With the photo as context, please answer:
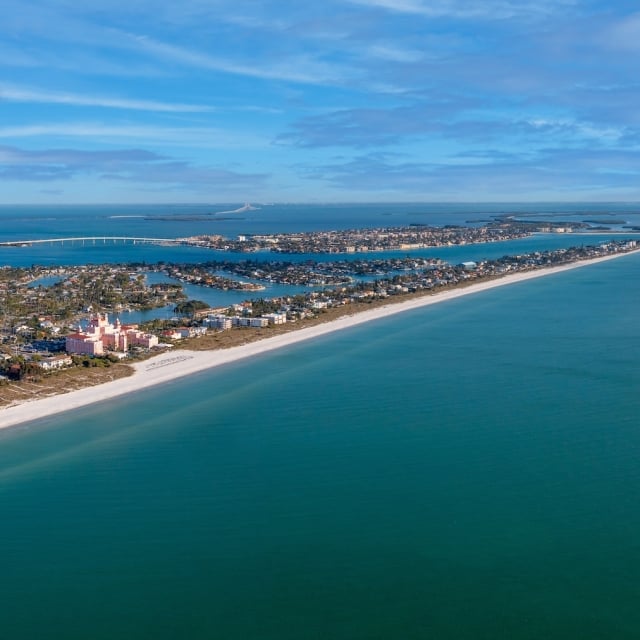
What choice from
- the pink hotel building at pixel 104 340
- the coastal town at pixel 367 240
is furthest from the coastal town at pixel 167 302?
the coastal town at pixel 367 240

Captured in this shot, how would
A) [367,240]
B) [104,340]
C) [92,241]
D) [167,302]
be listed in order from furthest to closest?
[92,241], [367,240], [167,302], [104,340]

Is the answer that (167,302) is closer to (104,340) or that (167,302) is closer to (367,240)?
(104,340)

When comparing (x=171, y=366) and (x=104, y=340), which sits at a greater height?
(x=104, y=340)

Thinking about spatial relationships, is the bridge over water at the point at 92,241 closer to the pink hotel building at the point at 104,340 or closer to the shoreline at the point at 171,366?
the shoreline at the point at 171,366

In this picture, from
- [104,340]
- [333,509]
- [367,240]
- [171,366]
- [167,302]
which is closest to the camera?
[333,509]

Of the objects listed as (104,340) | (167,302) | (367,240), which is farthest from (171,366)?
(367,240)

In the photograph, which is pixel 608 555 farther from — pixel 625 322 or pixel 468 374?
pixel 625 322
